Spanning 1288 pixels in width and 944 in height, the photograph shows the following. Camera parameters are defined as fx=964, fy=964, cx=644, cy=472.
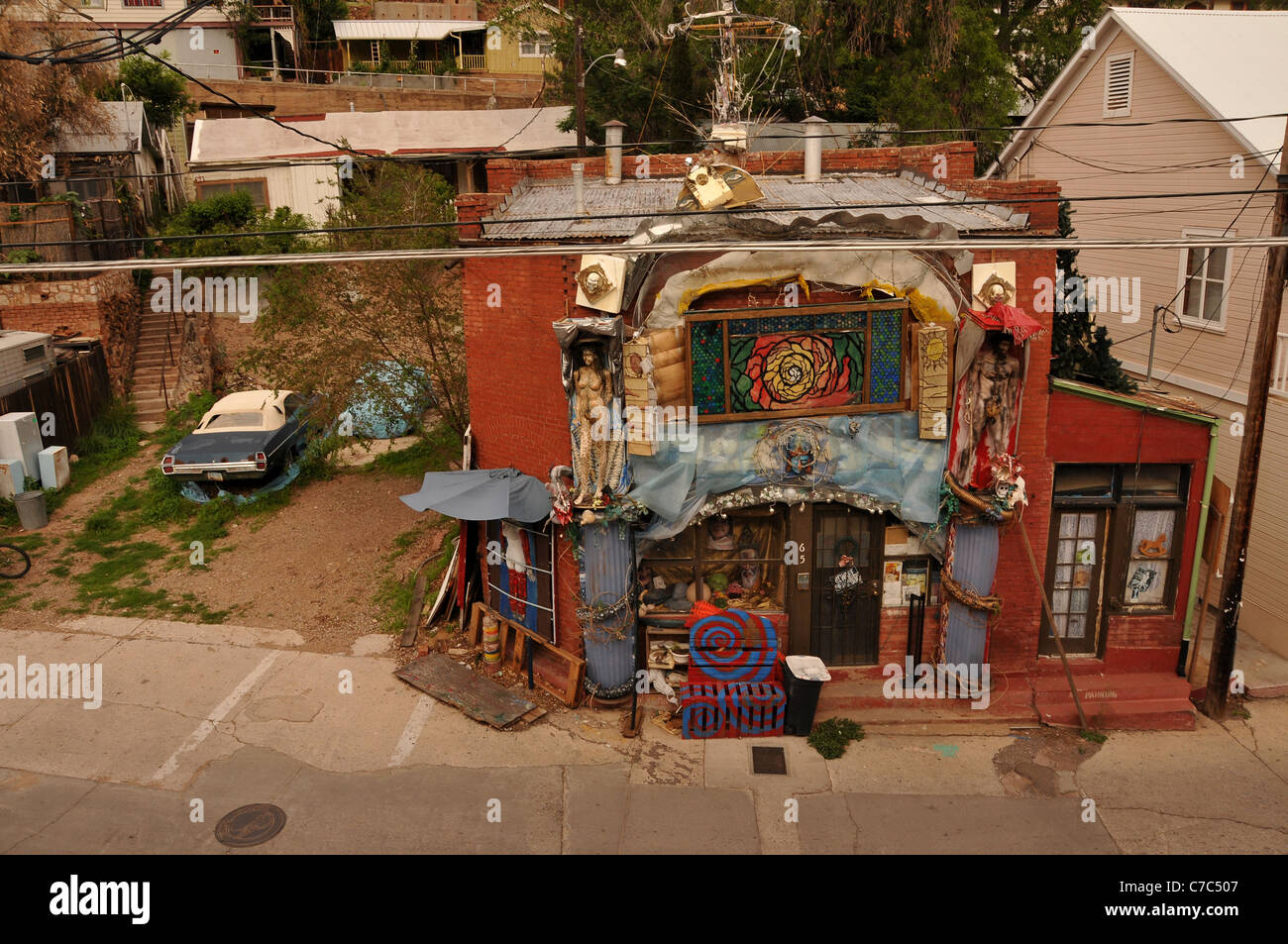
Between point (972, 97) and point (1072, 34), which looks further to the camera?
point (1072, 34)

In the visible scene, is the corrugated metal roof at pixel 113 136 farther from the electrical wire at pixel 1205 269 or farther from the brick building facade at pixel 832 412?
the electrical wire at pixel 1205 269

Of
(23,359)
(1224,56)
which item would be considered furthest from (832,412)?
(23,359)

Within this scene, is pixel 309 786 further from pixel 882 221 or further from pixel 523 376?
pixel 882 221

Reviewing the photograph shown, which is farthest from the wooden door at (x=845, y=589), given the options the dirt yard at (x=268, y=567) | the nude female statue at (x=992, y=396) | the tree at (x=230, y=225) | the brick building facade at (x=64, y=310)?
the tree at (x=230, y=225)

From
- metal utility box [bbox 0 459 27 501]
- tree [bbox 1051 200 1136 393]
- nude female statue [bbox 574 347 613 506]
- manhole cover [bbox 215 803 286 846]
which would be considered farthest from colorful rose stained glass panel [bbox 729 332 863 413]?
metal utility box [bbox 0 459 27 501]

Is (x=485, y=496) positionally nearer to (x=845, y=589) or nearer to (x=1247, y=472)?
(x=845, y=589)

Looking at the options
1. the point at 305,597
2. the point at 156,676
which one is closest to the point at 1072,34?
the point at 305,597

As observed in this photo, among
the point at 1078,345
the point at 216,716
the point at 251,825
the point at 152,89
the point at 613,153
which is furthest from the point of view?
the point at 152,89
